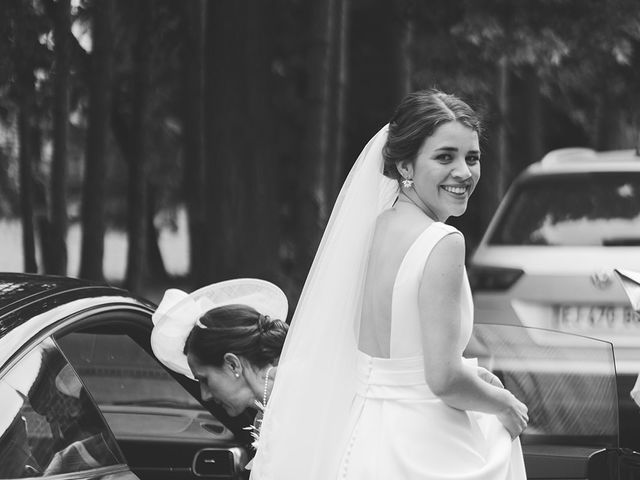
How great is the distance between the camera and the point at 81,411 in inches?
126

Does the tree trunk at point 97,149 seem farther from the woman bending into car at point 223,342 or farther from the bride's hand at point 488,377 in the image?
the bride's hand at point 488,377

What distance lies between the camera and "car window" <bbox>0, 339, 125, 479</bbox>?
2.93m

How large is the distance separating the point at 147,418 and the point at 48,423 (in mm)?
1442

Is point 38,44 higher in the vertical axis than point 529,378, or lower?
higher

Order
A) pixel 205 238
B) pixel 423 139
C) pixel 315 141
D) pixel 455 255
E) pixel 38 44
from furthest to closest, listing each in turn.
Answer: pixel 315 141, pixel 205 238, pixel 38 44, pixel 423 139, pixel 455 255

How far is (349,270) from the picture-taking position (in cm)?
332

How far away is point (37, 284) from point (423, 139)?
1.11 metres

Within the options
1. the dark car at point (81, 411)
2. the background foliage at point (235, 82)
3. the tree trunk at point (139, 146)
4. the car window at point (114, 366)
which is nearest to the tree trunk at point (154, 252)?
the background foliage at point (235, 82)

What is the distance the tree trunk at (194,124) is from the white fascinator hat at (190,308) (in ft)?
25.7

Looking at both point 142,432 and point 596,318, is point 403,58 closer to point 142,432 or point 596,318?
point 596,318

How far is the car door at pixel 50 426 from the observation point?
9.61 feet

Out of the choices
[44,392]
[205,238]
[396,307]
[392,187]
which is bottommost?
[205,238]

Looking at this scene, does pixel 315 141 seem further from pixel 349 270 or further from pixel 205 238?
pixel 349 270

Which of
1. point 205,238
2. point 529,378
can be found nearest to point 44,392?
point 529,378
